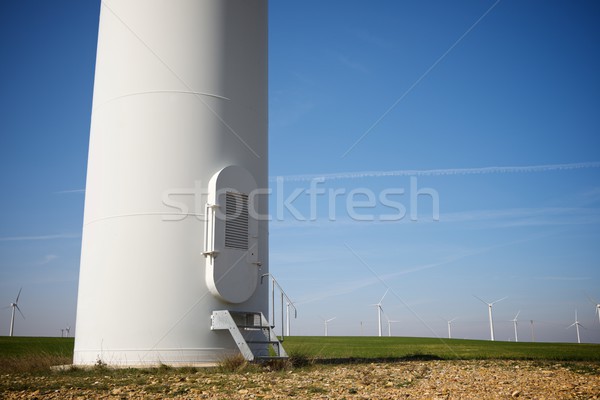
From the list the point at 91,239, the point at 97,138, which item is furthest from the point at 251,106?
the point at 91,239

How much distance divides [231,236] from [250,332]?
220 centimetres

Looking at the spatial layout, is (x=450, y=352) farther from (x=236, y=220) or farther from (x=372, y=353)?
(x=236, y=220)

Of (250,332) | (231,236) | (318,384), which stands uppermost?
(231,236)

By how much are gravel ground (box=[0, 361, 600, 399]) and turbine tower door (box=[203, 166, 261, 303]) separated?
6.71 ft

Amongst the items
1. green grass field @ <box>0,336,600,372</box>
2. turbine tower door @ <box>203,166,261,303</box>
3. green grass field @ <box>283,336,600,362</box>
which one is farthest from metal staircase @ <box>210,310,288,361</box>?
green grass field @ <box>283,336,600,362</box>

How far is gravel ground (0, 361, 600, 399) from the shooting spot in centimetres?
822

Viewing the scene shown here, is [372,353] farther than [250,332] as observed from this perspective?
Yes

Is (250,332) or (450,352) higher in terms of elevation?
(250,332)

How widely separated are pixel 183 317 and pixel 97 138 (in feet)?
15.5

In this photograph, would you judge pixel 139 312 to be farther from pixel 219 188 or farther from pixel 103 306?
pixel 219 188

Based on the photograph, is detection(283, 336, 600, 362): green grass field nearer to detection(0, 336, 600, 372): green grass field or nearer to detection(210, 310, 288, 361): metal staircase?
detection(0, 336, 600, 372): green grass field

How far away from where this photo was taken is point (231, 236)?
41.9 feet

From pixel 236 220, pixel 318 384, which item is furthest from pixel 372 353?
pixel 318 384

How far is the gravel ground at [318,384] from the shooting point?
822 cm
